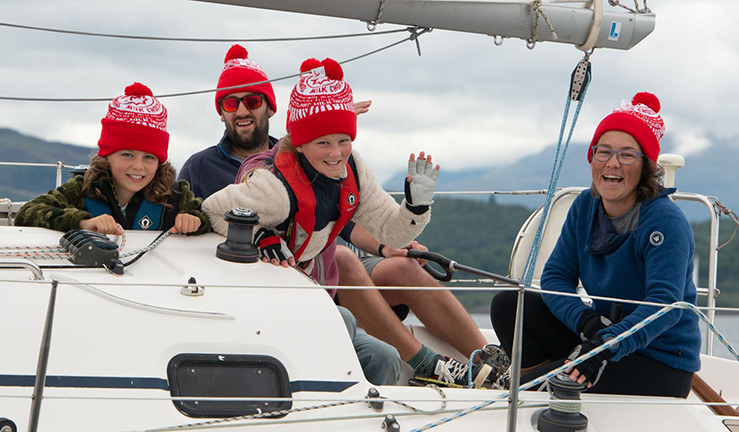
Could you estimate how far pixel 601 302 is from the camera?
2.83 meters

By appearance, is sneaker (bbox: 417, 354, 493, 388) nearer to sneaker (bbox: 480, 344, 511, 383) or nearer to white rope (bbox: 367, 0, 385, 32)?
sneaker (bbox: 480, 344, 511, 383)

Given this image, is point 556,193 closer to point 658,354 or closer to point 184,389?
point 658,354

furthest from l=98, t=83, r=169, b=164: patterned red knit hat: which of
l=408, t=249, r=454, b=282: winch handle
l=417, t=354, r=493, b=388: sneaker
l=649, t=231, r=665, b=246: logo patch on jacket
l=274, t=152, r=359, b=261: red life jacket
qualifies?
l=649, t=231, r=665, b=246: logo patch on jacket

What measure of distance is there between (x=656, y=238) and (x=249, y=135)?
2.00m

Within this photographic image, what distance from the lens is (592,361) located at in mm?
2494

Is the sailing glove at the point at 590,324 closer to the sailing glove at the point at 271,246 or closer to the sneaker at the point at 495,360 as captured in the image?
the sneaker at the point at 495,360

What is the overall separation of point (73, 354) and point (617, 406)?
5.03ft

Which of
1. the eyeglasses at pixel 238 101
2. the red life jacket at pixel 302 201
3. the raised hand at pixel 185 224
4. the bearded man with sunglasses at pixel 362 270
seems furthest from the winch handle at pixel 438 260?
the eyeglasses at pixel 238 101

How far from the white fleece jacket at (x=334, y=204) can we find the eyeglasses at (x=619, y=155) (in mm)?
649

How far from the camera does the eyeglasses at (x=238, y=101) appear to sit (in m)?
4.00

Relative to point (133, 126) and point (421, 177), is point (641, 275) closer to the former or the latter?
point (421, 177)

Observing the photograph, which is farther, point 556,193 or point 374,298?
point 556,193

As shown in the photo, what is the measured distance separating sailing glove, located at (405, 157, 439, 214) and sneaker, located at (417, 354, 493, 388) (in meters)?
0.68

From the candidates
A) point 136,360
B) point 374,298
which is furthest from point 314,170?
point 136,360
